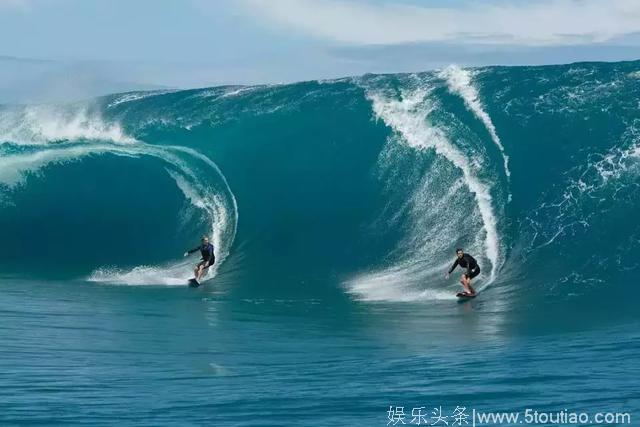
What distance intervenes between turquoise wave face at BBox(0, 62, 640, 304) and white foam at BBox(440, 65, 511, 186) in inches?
1.8

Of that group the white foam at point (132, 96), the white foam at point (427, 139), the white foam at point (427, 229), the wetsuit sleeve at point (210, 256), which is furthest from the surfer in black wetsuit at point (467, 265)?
the white foam at point (132, 96)

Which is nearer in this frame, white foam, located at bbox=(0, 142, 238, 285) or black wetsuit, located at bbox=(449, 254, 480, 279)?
black wetsuit, located at bbox=(449, 254, 480, 279)

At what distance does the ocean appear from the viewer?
10516mm

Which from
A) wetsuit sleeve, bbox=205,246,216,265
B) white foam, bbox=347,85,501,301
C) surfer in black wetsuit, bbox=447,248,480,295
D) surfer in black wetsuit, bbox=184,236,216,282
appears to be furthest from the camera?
wetsuit sleeve, bbox=205,246,216,265

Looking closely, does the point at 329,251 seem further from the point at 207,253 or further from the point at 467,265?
the point at 467,265

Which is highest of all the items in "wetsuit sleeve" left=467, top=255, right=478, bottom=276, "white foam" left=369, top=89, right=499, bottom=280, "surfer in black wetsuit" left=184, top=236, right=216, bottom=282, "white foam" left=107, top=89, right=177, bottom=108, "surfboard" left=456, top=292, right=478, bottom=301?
"white foam" left=107, top=89, right=177, bottom=108

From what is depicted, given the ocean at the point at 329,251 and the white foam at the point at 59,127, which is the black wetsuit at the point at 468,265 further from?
the white foam at the point at 59,127

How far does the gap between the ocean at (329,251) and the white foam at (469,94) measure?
0.26 feet

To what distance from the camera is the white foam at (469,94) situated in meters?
20.9

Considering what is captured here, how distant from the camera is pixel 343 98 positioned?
24672mm

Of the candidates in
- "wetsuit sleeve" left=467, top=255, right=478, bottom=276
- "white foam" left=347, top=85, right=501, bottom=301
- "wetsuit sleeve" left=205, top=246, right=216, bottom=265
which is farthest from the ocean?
"wetsuit sleeve" left=205, top=246, right=216, bottom=265

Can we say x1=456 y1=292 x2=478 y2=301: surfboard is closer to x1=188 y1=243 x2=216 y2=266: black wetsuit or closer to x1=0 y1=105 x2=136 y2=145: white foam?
x1=188 y1=243 x2=216 y2=266: black wetsuit

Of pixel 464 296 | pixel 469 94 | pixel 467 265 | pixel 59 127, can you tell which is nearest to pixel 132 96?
pixel 59 127

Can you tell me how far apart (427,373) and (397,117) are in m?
12.0
